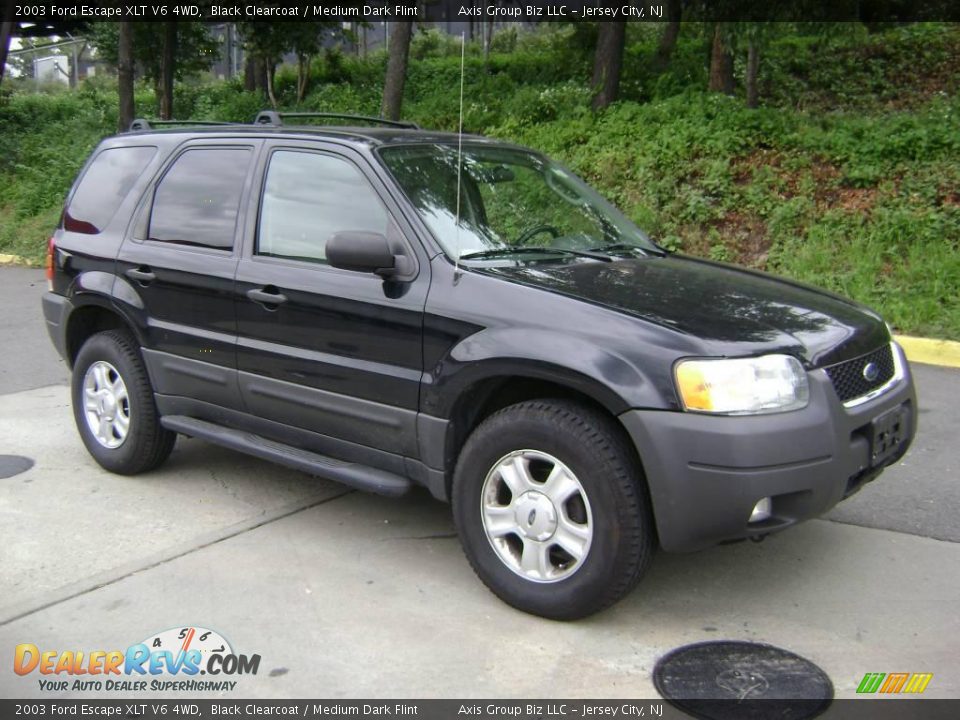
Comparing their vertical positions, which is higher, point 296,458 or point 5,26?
point 5,26

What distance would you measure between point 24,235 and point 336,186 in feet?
45.2

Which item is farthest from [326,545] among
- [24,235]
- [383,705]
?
[24,235]

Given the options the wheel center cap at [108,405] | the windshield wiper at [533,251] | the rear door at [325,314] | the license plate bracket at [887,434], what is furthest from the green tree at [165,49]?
the license plate bracket at [887,434]

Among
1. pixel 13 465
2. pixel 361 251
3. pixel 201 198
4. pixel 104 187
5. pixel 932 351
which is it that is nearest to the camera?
pixel 361 251

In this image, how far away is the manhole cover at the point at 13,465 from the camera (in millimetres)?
5512

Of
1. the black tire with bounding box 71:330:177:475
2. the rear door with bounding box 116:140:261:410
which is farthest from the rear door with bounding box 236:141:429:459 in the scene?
the black tire with bounding box 71:330:177:475

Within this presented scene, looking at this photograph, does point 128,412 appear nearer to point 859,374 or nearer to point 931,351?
point 859,374

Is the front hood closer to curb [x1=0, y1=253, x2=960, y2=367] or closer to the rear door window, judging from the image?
the rear door window

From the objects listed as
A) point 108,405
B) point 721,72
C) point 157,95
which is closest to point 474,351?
point 108,405

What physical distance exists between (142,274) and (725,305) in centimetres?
293

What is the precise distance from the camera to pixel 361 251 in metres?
3.94

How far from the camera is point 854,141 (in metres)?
11.3

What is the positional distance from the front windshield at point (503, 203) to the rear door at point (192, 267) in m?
0.93

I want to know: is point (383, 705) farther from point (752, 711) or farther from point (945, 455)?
point (945, 455)
